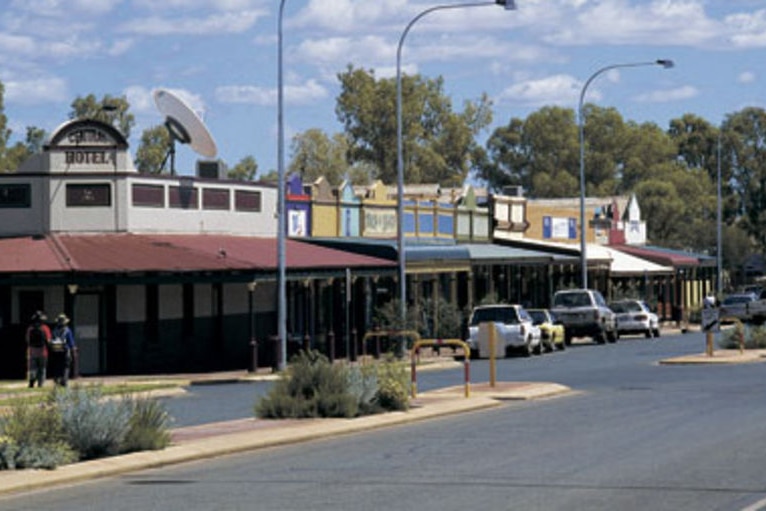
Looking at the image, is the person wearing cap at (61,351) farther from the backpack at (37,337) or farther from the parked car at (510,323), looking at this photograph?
the parked car at (510,323)

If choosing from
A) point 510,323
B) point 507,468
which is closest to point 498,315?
point 510,323

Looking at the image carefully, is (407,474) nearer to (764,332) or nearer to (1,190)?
(1,190)

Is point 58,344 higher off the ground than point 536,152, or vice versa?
point 536,152

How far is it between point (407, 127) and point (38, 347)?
85.6 meters

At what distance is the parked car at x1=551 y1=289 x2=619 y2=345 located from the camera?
188ft

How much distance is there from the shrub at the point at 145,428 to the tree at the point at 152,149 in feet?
274

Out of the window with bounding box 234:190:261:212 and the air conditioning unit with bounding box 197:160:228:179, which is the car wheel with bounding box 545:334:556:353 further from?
the air conditioning unit with bounding box 197:160:228:179

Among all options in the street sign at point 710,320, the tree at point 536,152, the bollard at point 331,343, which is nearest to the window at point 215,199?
the bollard at point 331,343

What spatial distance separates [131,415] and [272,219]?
30991 mm

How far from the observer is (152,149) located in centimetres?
10625

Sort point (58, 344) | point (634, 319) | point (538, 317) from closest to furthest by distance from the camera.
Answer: point (58, 344) < point (538, 317) < point (634, 319)

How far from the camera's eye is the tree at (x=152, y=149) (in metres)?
105

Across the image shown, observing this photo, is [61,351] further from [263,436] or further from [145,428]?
[145,428]

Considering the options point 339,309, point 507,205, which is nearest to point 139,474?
point 339,309
